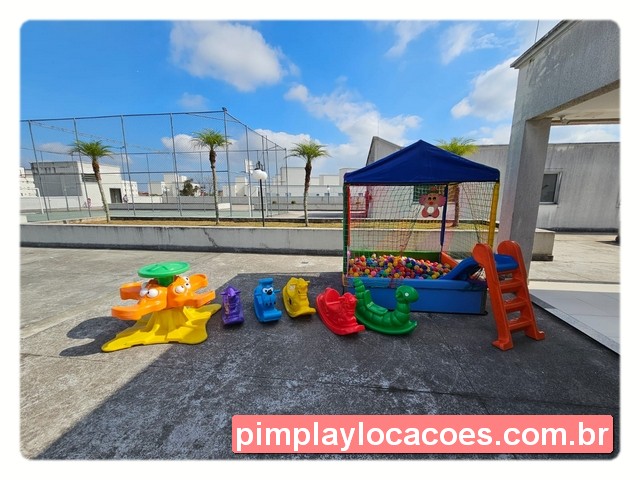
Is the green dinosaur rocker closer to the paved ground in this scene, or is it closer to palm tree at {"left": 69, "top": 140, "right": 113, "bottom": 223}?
the paved ground

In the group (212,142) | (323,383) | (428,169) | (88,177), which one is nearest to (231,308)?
(323,383)

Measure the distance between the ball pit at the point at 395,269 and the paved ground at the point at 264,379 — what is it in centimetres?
86

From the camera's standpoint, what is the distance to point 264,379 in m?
2.22

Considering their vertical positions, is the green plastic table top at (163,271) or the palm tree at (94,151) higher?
the palm tree at (94,151)

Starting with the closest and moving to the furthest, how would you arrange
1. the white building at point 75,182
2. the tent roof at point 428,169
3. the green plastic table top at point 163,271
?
the green plastic table top at point 163,271
the tent roof at point 428,169
the white building at point 75,182

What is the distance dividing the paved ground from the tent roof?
192 centimetres

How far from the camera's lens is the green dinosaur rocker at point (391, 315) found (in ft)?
9.37

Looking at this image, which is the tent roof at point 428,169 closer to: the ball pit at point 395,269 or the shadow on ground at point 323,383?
the ball pit at point 395,269

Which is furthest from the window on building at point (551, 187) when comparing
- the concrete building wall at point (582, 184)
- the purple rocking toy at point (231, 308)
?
the purple rocking toy at point (231, 308)

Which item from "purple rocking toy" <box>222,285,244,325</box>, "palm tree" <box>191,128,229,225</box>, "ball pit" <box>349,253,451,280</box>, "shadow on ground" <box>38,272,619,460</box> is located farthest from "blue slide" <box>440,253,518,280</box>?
"palm tree" <box>191,128,229,225</box>

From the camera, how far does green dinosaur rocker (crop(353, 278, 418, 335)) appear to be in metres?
2.86

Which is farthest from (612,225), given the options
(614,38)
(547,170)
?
(614,38)

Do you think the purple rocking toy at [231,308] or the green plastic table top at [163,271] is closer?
the green plastic table top at [163,271]

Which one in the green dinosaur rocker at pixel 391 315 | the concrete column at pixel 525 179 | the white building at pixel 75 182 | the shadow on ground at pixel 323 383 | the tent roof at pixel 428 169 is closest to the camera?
the shadow on ground at pixel 323 383
